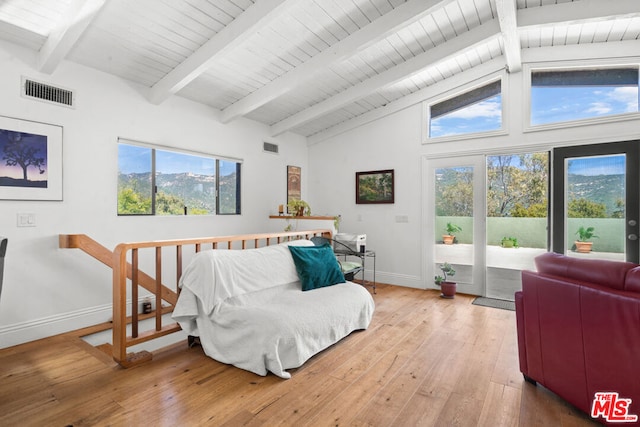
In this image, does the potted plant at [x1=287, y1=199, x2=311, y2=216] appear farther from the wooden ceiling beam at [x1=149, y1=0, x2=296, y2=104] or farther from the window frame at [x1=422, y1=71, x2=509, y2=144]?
the wooden ceiling beam at [x1=149, y1=0, x2=296, y2=104]

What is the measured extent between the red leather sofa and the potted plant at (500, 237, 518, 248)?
2498mm

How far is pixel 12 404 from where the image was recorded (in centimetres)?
192

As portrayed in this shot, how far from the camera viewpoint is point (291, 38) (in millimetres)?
3316

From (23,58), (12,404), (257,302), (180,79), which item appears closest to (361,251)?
(257,302)

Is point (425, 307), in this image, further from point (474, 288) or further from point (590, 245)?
point (590, 245)

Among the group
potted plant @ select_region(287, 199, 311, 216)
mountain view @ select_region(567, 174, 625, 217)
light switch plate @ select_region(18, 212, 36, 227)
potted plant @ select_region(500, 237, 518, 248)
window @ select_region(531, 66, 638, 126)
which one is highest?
window @ select_region(531, 66, 638, 126)

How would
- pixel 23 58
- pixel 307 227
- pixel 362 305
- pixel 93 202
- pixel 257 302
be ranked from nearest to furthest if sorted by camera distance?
pixel 257 302, pixel 23 58, pixel 362 305, pixel 93 202, pixel 307 227

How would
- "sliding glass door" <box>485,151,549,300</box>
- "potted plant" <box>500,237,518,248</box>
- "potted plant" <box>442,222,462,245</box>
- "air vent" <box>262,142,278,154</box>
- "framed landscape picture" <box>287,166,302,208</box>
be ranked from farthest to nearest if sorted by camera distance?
"framed landscape picture" <box>287,166,302,208</box> → "air vent" <box>262,142,278,154</box> → "potted plant" <box>442,222,462,245</box> → "potted plant" <box>500,237,518,248</box> → "sliding glass door" <box>485,151,549,300</box>

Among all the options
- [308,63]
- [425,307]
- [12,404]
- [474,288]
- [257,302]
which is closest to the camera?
[12,404]

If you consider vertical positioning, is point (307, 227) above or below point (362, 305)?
above

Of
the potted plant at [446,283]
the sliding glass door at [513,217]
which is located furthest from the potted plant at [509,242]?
the potted plant at [446,283]

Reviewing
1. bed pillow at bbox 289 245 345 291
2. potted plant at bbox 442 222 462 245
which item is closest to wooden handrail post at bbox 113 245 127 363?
bed pillow at bbox 289 245 345 291

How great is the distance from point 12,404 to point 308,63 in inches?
147

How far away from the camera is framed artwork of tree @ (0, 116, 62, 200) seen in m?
2.82
